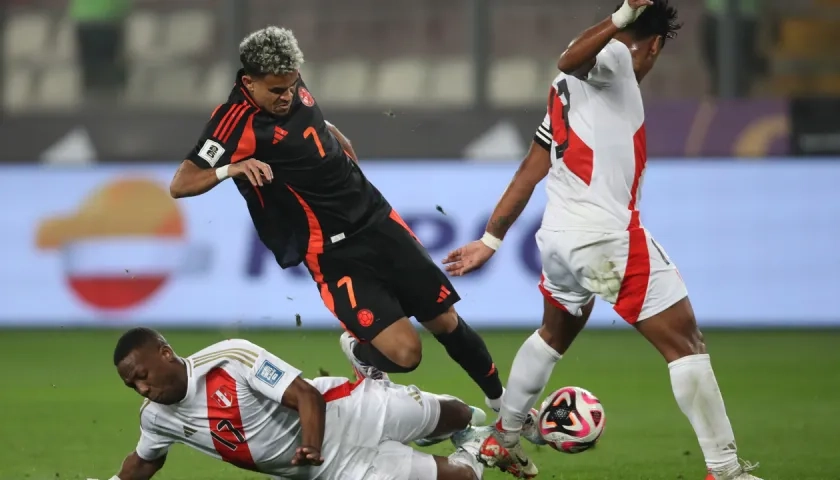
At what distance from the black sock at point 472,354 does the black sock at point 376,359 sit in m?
0.24

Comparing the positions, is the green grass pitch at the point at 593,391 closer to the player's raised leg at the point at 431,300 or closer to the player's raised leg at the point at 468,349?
the player's raised leg at the point at 468,349

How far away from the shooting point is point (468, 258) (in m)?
5.63

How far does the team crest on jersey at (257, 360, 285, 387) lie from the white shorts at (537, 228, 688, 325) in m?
1.26

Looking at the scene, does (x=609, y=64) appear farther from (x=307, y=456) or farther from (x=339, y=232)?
(x=307, y=456)

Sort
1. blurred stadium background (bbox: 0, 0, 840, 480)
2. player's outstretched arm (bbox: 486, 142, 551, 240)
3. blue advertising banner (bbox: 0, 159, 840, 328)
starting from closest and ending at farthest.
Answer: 1. player's outstretched arm (bbox: 486, 142, 551, 240)
2. blurred stadium background (bbox: 0, 0, 840, 480)
3. blue advertising banner (bbox: 0, 159, 840, 328)

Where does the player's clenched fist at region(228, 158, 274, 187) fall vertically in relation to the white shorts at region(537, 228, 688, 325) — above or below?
above

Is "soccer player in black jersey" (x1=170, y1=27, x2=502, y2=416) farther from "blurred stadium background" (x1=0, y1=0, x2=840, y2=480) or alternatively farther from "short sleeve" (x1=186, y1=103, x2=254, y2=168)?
"blurred stadium background" (x1=0, y1=0, x2=840, y2=480)

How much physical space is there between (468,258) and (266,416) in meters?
1.14

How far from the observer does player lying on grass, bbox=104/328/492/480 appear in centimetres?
488

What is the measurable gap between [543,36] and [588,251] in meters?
8.31

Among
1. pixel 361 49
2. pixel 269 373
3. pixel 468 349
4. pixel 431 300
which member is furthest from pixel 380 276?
pixel 361 49

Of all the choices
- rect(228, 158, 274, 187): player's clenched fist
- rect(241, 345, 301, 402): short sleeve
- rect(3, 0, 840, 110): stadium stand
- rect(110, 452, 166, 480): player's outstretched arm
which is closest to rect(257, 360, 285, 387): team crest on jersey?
rect(241, 345, 301, 402): short sleeve

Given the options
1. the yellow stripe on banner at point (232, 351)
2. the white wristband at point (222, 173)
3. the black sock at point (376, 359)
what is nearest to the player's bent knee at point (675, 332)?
the black sock at point (376, 359)

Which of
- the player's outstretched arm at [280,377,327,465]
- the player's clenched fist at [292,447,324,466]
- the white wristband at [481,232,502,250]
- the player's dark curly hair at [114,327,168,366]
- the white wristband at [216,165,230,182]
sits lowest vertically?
the player's clenched fist at [292,447,324,466]
